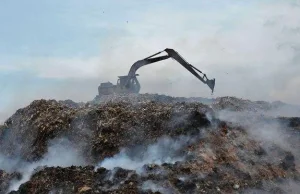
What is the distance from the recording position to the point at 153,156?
13.5 m

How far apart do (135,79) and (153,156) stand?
9.89 meters

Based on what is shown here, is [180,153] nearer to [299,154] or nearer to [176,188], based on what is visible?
[176,188]

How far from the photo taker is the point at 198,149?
13352 mm

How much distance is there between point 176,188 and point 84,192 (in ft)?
8.33

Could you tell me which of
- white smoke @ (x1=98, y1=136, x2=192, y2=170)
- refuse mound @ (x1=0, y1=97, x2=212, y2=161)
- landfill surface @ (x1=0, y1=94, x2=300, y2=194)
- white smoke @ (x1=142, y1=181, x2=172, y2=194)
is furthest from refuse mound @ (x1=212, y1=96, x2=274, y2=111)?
white smoke @ (x1=142, y1=181, x2=172, y2=194)

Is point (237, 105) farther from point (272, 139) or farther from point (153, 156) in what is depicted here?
point (153, 156)

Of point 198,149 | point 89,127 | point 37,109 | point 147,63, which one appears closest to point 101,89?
point 147,63

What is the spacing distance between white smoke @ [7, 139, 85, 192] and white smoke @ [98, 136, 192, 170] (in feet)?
4.50

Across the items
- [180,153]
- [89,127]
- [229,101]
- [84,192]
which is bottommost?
[84,192]

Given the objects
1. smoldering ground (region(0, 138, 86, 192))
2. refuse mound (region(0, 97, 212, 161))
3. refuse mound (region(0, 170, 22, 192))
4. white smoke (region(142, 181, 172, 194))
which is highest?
refuse mound (region(0, 97, 212, 161))

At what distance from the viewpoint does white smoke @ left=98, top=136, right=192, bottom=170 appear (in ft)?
43.1

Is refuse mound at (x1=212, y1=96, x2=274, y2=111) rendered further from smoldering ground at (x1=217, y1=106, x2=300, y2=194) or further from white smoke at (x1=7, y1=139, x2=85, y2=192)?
white smoke at (x1=7, y1=139, x2=85, y2=192)

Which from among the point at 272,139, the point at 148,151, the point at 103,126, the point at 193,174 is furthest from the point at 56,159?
the point at 272,139

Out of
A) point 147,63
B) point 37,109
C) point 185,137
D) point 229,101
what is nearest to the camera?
point 185,137
